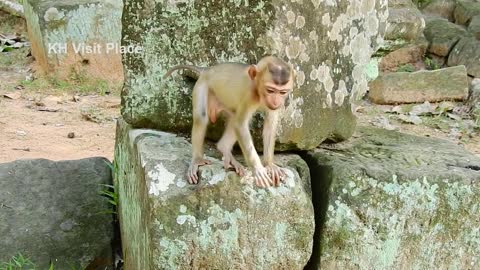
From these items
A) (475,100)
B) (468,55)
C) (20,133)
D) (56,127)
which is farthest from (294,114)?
(468,55)

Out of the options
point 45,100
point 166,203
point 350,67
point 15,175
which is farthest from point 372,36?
point 45,100

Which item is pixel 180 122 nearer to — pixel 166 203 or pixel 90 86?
pixel 166 203

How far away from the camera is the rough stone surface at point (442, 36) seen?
9.55 m

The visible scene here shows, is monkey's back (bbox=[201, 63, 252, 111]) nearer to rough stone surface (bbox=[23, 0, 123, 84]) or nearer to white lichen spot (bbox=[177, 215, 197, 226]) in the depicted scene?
white lichen spot (bbox=[177, 215, 197, 226])

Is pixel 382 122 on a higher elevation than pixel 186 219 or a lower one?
lower

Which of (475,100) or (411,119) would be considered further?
(475,100)

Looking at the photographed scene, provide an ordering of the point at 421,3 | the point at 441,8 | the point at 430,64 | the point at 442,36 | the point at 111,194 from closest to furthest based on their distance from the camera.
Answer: the point at 111,194, the point at 430,64, the point at 442,36, the point at 441,8, the point at 421,3

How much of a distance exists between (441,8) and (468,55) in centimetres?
150

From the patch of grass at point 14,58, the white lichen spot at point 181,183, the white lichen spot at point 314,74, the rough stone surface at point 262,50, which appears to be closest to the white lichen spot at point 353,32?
the rough stone surface at point 262,50

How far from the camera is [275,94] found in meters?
2.91

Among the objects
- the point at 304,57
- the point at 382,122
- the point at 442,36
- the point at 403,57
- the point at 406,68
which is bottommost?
the point at 382,122

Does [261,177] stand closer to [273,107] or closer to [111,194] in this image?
[273,107]

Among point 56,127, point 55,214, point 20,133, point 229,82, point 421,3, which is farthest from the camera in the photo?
point 421,3

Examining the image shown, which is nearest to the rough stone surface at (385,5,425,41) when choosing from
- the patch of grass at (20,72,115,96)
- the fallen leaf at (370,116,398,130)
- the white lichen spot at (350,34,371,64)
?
the fallen leaf at (370,116,398,130)
